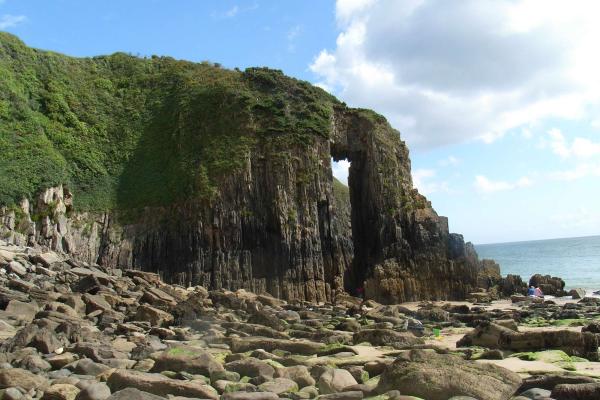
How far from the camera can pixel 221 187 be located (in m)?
46.5

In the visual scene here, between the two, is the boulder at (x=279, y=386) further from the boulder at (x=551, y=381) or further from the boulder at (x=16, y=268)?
the boulder at (x=16, y=268)

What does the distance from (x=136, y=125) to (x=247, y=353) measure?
45.7 meters

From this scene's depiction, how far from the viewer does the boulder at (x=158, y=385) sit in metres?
9.12

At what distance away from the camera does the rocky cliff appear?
43.1 meters

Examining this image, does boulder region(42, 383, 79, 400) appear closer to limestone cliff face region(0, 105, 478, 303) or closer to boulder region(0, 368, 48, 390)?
boulder region(0, 368, 48, 390)

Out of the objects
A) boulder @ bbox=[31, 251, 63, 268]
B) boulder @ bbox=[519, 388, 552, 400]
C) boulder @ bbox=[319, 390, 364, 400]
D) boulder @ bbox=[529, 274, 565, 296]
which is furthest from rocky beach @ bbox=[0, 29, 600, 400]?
boulder @ bbox=[319, 390, 364, 400]

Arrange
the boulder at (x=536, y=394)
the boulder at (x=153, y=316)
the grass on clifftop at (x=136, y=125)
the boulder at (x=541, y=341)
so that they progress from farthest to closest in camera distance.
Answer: the grass on clifftop at (x=136, y=125) < the boulder at (x=153, y=316) < the boulder at (x=541, y=341) < the boulder at (x=536, y=394)

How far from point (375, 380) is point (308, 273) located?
3268 centimetres

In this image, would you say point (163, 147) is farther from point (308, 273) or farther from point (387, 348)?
point (387, 348)

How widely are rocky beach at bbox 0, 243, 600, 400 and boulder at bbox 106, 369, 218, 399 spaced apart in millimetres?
17

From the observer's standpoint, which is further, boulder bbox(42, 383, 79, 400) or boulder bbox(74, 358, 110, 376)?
boulder bbox(74, 358, 110, 376)

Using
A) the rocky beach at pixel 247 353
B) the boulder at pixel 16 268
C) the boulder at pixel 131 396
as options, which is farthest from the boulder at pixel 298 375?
the boulder at pixel 16 268

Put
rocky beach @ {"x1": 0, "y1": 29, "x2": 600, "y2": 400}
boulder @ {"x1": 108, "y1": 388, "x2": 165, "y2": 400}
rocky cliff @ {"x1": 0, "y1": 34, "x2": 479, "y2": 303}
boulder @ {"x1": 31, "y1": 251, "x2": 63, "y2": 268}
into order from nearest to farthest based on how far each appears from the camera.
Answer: boulder @ {"x1": 108, "y1": 388, "x2": 165, "y2": 400}, rocky beach @ {"x1": 0, "y1": 29, "x2": 600, "y2": 400}, boulder @ {"x1": 31, "y1": 251, "x2": 63, "y2": 268}, rocky cliff @ {"x1": 0, "y1": 34, "x2": 479, "y2": 303}

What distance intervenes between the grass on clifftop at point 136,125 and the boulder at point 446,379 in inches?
1462
